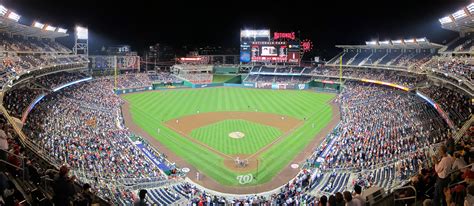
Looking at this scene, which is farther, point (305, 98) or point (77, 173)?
point (305, 98)

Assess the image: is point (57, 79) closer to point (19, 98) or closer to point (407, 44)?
point (19, 98)

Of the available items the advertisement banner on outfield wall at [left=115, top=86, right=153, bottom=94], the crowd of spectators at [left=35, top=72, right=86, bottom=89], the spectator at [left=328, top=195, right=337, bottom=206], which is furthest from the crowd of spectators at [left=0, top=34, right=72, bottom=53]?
the spectator at [left=328, top=195, right=337, bottom=206]

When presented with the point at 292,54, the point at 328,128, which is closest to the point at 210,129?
the point at 328,128

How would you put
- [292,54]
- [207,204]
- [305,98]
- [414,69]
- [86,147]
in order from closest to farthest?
1. [207,204]
2. [86,147]
3. [414,69]
4. [305,98]
5. [292,54]

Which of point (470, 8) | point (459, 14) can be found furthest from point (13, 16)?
point (459, 14)

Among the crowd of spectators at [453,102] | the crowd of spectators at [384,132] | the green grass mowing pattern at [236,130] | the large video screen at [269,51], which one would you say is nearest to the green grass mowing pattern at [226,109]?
the green grass mowing pattern at [236,130]

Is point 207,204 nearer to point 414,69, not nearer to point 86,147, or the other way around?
point 86,147

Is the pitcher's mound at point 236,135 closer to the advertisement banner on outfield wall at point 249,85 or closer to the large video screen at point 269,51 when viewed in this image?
the advertisement banner on outfield wall at point 249,85

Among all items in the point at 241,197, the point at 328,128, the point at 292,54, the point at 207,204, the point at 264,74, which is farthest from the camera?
the point at 264,74
